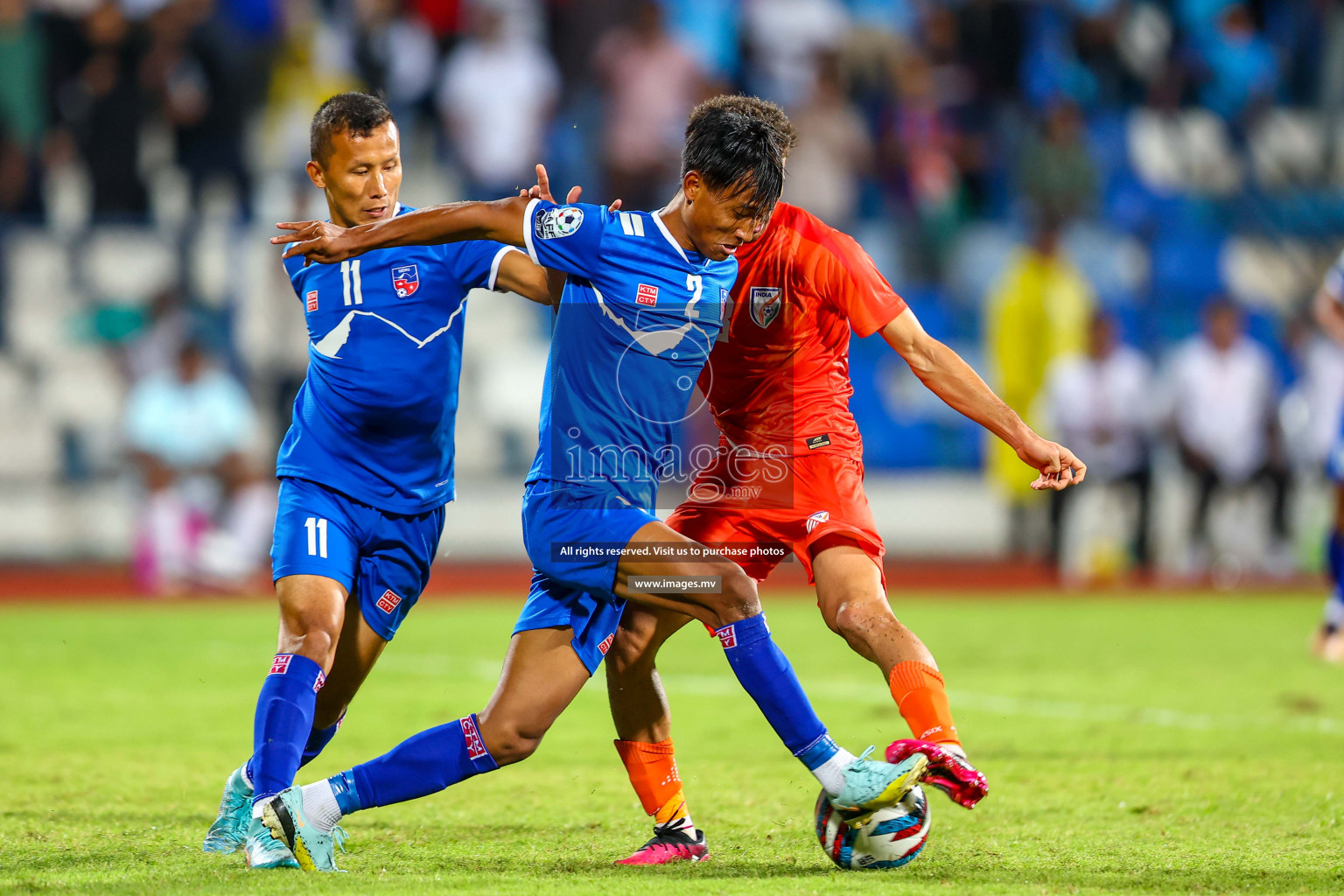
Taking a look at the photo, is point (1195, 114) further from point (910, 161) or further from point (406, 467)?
point (406, 467)

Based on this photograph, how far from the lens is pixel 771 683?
Result: 430cm

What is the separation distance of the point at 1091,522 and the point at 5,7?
11141 mm

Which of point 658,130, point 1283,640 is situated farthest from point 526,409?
point 1283,640

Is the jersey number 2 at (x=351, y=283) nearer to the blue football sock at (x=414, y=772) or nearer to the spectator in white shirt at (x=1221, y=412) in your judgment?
the blue football sock at (x=414, y=772)

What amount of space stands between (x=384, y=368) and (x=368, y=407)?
127 mm

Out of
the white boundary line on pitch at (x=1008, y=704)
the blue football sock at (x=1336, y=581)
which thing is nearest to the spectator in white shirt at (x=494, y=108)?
the white boundary line on pitch at (x=1008, y=704)

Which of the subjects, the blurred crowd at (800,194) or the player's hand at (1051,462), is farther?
the blurred crowd at (800,194)

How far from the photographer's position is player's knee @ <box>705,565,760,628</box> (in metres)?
4.27

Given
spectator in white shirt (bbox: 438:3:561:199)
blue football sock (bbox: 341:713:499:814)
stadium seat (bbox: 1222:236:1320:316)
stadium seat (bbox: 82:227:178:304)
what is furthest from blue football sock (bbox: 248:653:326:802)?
stadium seat (bbox: 1222:236:1320:316)

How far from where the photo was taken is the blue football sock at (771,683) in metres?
4.29

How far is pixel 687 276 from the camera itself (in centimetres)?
444

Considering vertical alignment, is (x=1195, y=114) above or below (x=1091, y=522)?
above

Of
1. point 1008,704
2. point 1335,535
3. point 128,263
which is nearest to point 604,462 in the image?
point 1008,704

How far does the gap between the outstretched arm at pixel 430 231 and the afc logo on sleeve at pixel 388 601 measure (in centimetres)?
104
